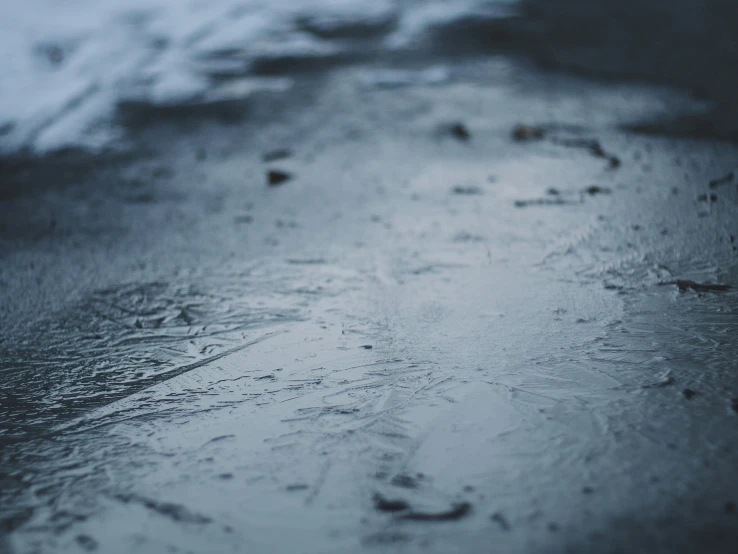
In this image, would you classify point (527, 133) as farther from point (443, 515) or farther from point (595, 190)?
point (443, 515)

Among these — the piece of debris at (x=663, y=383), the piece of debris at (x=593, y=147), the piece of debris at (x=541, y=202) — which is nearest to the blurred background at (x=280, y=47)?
the piece of debris at (x=593, y=147)

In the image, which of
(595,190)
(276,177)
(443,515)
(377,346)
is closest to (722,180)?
(595,190)

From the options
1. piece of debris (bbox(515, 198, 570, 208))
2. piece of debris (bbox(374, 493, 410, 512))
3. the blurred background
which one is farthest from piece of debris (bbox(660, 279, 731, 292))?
the blurred background

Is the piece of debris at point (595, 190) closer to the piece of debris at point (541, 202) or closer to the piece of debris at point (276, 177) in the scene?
the piece of debris at point (541, 202)

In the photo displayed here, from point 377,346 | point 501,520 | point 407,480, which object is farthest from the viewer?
point 377,346

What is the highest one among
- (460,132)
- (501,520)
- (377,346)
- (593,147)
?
(460,132)

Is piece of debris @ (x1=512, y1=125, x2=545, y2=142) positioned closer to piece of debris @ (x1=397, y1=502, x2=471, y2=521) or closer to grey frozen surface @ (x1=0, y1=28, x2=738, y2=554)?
grey frozen surface @ (x1=0, y1=28, x2=738, y2=554)

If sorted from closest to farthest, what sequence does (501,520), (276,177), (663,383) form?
(501,520), (663,383), (276,177)
